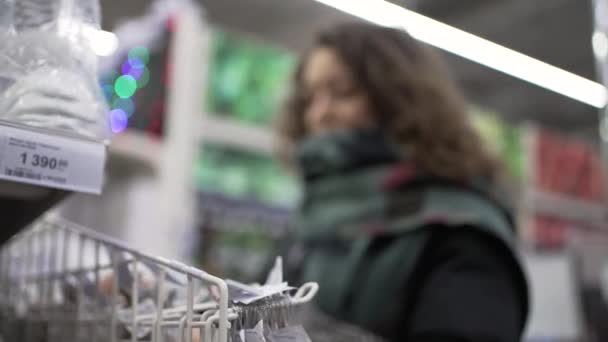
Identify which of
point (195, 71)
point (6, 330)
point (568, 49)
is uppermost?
point (568, 49)

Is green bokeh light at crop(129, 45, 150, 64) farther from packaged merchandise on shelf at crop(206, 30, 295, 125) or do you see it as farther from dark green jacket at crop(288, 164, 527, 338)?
packaged merchandise on shelf at crop(206, 30, 295, 125)

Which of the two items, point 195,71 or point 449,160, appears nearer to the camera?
point 449,160

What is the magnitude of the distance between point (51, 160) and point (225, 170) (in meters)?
1.64

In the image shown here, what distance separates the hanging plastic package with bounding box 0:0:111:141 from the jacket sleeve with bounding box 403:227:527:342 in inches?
23.3

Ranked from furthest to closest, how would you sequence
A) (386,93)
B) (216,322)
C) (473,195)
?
(386,93) → (473,195) → (216,322)

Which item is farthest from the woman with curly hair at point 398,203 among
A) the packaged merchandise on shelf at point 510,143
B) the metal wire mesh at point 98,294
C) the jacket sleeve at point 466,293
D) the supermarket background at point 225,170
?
the packaged merchandise on shelf at point 510,143

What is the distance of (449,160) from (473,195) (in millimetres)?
90

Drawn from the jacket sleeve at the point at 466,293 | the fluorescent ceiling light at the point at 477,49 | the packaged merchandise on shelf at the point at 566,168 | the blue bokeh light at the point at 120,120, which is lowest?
the jacket sleeve at the point at 466,293

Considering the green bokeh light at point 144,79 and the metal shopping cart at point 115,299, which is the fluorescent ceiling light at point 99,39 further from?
the green bokeh light at point 144,79

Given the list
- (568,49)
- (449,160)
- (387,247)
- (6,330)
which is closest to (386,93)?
(449,160)

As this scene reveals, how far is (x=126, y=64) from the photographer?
1.01 meters

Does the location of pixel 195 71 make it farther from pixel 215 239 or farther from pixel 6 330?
pixel 6 330

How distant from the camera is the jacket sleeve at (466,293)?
79 cm

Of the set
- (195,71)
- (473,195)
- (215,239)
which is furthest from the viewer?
(215,239)
